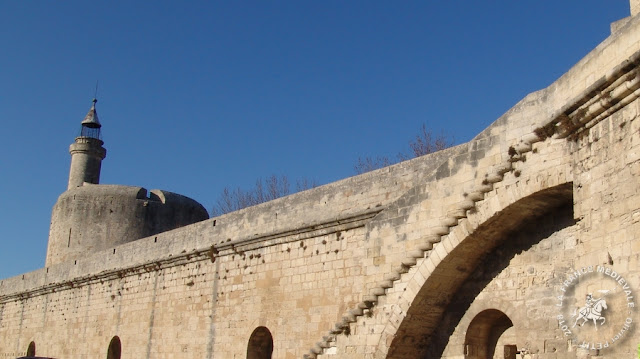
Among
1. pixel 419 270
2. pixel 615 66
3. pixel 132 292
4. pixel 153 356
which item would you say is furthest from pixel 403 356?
pixel 132 292

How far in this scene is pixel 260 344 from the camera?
40.1ft

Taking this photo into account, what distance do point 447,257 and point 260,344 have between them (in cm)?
491

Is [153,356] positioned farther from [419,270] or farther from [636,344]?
[636,344]

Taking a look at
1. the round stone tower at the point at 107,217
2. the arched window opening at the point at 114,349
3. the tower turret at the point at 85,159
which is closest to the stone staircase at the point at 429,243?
the arched window opening at the point at 114,349

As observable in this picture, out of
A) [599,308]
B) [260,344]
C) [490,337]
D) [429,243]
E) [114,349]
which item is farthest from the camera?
[114,349]

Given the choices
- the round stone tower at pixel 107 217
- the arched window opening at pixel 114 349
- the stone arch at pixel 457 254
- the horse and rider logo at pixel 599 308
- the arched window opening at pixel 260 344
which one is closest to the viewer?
the horse and rider logo at pixel 599 308

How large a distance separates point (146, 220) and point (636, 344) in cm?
1748

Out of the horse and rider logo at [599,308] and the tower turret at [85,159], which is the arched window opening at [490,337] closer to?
the horse and rider logo at [599,308]

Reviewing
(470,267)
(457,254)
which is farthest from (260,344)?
(457,254)

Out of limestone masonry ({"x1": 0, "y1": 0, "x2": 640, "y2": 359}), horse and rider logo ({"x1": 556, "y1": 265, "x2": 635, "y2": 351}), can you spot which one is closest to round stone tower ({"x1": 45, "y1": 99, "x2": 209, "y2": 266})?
limestone masonry ({"x1": 0, "y1": 0, "x2": 640, "y2": 359})

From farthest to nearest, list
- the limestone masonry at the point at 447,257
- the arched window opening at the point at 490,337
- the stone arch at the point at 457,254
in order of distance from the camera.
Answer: the arched window opening at the point at 490,337 < the stone arch at the point at 457,254 < the limestone masonry at the point at 447,257

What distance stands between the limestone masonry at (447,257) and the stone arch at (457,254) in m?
0.02

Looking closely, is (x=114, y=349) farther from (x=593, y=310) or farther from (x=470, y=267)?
(x=593, y=310)

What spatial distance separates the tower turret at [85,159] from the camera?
76.4 ft
